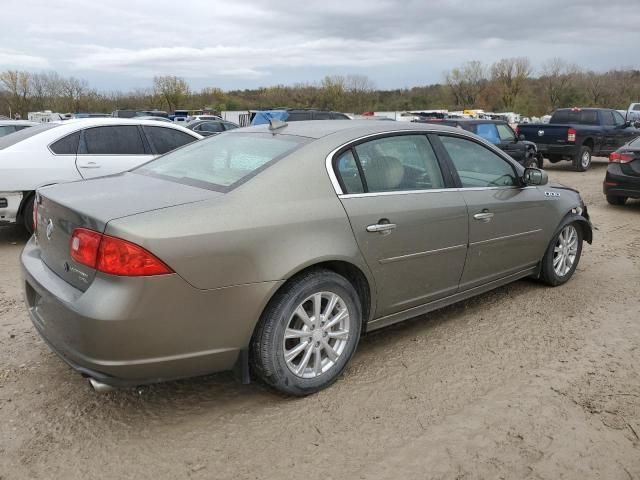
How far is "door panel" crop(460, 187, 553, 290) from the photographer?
403 centimetres

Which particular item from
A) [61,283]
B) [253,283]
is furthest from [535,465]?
[61,283]

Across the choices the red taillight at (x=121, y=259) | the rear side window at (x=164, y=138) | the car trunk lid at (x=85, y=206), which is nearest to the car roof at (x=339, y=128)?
the car trunk lid at (x=85, y=206)

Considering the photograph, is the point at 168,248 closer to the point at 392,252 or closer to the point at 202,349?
the point at 202,349

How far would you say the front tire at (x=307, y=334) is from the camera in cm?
291

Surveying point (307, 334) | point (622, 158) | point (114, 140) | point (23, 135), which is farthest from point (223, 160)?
point (622, 158)

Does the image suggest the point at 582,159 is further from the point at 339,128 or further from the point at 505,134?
the point at 339,128

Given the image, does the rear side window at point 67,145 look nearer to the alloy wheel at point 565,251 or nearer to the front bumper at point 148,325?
the front bumper at point 148,325

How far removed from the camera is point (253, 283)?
2.78 metres

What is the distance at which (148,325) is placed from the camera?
100 inches

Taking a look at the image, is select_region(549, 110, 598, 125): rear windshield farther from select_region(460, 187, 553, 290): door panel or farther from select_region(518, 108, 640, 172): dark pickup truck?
select_region(460, 187, 553, 290): door panel

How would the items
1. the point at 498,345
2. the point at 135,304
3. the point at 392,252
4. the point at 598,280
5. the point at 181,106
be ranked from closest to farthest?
the point at 135,304 → the point at 392,252 → the point at 498,345 → the point at 598,280 → the point at 181,106

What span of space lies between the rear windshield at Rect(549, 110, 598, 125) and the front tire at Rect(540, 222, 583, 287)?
501 inches

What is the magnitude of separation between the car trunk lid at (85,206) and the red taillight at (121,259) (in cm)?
6

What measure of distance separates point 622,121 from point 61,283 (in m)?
18.2
